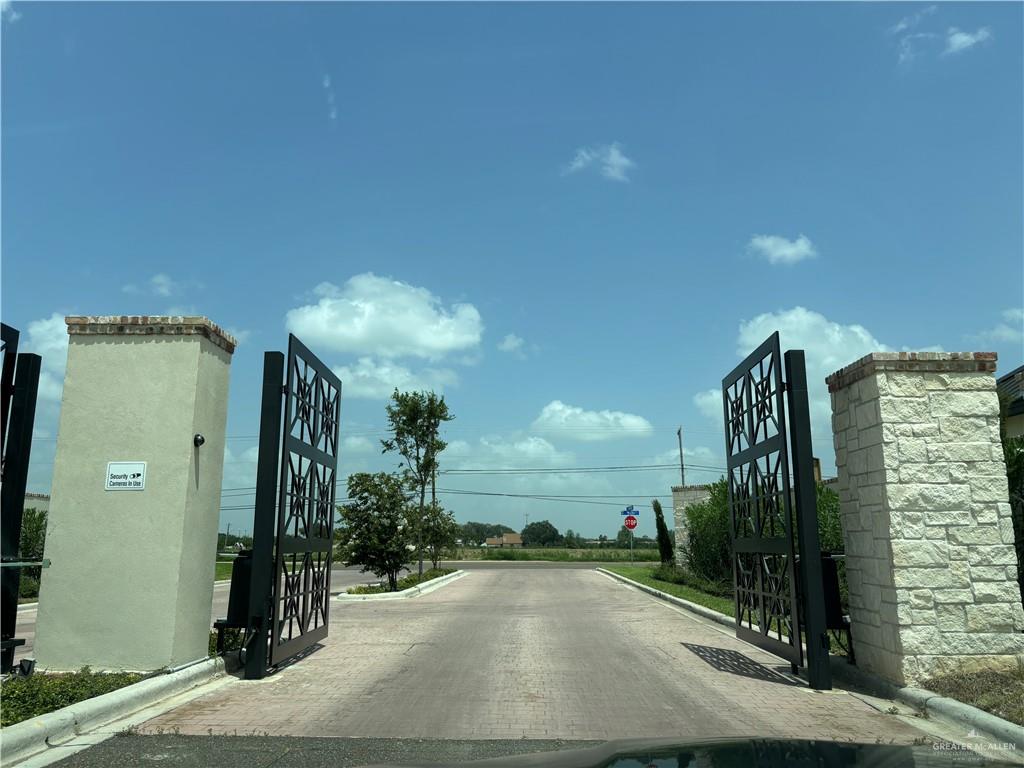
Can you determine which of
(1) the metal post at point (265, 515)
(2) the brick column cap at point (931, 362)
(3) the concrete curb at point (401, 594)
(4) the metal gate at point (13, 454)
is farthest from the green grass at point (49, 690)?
(3) the concrete curb at point (401, 594)

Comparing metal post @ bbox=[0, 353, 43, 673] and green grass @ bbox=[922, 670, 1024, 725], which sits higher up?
metal post @ bbox=[0, 353, 43, 673]

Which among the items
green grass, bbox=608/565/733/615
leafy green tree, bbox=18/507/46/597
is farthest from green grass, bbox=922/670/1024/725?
leafy green tree, bbox=18/507/46/597

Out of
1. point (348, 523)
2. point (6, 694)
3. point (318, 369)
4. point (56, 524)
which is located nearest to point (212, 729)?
point (6, 694)

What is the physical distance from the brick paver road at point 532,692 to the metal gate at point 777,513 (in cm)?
60

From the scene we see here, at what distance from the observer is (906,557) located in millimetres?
7977

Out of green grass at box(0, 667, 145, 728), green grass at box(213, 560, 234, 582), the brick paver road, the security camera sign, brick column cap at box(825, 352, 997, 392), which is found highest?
brick column cap at box(825, 352, 997, 392)

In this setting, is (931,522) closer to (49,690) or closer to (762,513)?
(762,513)

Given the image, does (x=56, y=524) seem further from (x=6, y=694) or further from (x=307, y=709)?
(x=307, y=709)

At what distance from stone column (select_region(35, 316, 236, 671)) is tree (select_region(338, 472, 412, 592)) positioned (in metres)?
13.3

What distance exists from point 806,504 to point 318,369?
668 centimetres

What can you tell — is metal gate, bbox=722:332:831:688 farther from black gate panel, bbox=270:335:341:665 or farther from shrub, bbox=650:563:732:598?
shrub, bbox=650:563:732:598

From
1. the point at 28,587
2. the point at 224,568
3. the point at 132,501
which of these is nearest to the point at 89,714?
the point at 132,501

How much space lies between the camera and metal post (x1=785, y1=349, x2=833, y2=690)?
27.5ft

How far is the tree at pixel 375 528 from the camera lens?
22.5 m
